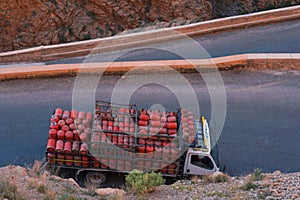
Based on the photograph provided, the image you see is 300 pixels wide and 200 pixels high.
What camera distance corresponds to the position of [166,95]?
41.2 ft

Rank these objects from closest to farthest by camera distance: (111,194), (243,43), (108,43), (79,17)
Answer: (111,194), (108,43), (243,43), (79,17)

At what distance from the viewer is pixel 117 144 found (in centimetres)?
897

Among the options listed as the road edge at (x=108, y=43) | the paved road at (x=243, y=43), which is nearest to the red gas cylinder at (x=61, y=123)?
the paved road at (x=243, y=43)

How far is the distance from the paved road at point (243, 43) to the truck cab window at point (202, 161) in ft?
18.4

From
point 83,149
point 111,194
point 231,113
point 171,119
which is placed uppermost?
point 231,113

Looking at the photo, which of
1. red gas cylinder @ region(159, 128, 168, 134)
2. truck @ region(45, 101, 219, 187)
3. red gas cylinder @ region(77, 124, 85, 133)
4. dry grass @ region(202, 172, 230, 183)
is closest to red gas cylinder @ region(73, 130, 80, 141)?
truck @ region(45, 101, 219, 187)

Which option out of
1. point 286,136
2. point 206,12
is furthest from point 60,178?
point 206,12

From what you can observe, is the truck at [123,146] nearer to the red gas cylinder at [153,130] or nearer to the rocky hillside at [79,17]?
the red gas cylinder at [153,130]

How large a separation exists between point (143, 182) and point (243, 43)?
8.84m

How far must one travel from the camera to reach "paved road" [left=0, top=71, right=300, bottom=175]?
10.7 metres

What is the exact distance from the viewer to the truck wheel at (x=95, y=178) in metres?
9.44

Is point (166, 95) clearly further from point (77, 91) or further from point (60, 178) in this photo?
point (60, 178)

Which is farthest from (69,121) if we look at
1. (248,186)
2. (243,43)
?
(243,43)

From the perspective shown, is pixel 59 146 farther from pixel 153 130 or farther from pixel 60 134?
pixel 153 130
